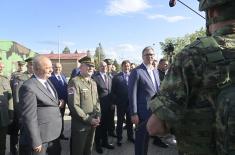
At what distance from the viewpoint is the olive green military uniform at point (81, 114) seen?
499 centimetres

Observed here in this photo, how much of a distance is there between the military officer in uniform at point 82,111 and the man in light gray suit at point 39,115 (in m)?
0.61

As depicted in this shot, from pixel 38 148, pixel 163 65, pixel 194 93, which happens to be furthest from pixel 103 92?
pixel 194 93

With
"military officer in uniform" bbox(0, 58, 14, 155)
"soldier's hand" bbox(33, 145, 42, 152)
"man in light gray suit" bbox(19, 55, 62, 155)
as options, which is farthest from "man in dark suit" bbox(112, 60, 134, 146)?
"soldier's hand" bbox(33, 145, 42, 152)

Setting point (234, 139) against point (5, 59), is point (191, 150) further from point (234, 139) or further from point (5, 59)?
point (5, 59)

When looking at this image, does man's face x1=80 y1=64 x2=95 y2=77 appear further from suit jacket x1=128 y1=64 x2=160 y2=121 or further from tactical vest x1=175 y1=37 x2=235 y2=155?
tactical vest x1=175 y1=37 x2=235 y2=155

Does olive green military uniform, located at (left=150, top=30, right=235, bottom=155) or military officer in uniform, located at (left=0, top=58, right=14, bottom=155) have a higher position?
olive green military uniform, located at (left=150, top=30, right=235, bottom=155)

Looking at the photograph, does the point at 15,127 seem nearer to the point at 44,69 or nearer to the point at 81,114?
the point at 81,114

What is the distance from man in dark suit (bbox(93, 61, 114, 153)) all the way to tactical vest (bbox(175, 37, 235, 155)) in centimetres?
527

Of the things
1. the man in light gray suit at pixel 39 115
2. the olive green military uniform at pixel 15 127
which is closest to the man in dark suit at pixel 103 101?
the olive green military uniform at pixel 15 127

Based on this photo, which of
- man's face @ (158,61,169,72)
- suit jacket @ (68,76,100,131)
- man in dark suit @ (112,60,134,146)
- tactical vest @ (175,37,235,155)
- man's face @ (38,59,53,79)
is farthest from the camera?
man's face @ (158,61,169,72)

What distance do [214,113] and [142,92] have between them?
139 inches

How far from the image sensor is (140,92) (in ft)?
17.7

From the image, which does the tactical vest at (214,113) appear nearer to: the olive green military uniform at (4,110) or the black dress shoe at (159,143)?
the olive green military uniform at (4,110)

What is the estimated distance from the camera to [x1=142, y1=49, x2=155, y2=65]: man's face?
5511mm
